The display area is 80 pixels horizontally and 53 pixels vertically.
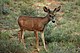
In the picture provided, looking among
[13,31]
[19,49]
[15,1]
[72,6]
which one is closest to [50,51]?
[19,49]

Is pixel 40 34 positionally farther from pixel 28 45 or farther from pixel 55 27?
pixel 55 27

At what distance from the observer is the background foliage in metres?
9.05

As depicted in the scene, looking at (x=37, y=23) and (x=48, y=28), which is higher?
(x=37, y=23)

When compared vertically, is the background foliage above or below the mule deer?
below

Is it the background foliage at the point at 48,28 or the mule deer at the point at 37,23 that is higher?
the mule deer at the point at 37,23

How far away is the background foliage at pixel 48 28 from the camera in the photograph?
9.05 m

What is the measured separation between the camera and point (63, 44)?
1020cm

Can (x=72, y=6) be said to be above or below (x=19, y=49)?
below

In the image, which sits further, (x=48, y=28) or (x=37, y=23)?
(x=48, y=28)

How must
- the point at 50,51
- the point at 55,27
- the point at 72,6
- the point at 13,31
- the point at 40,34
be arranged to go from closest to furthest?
the point at 50,51 < the point at 40,34 < the point at 13,31 < the point at 55,27 < the point at 72,6

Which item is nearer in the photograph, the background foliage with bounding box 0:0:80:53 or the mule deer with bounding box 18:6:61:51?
the background foliage with bounding box 0:0:80:53

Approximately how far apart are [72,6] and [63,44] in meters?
6.54

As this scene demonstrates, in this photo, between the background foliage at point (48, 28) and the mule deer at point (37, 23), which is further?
the mule deer at point (37, 23)

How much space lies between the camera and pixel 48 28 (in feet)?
37.7
